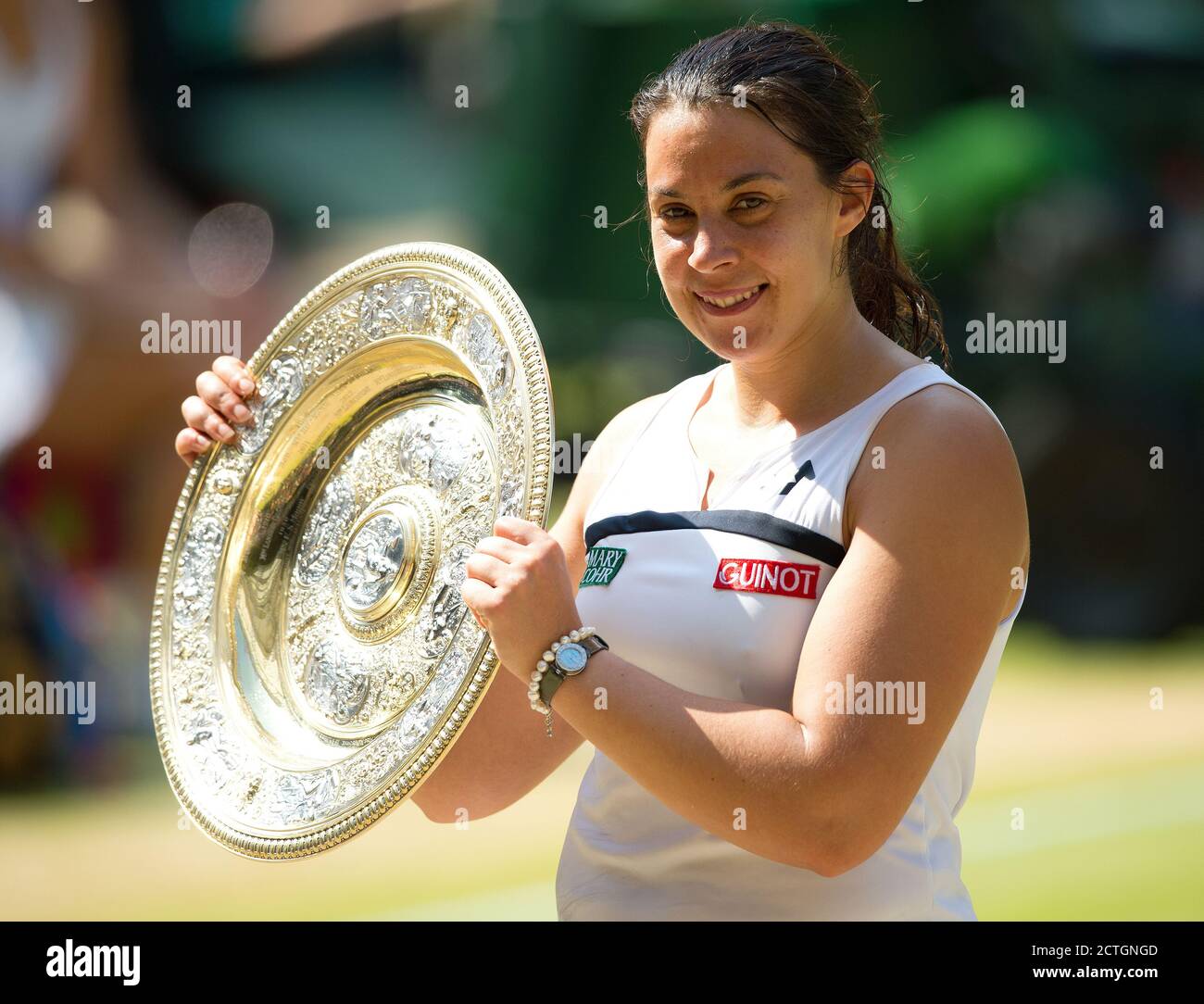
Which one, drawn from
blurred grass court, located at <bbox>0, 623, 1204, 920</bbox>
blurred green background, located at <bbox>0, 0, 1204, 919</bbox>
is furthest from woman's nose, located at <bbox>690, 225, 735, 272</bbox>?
blurred green background, located at <bbox>0, 0, 1204, 919</bbox>

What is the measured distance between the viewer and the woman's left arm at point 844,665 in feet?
4.41

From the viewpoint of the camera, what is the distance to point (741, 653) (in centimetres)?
145

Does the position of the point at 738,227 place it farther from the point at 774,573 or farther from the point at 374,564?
the point at 374,564

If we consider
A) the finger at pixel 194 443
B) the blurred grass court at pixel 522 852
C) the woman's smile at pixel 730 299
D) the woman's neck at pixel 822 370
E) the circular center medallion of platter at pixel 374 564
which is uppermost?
the finger at pixel 194 443

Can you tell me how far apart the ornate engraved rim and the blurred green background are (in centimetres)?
306

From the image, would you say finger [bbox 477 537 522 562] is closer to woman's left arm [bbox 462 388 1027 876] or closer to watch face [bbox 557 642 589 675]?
woman's left arm [bbox 462 388 1027 876]

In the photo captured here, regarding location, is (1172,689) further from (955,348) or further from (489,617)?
(489,617)

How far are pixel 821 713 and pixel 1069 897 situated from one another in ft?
13.7

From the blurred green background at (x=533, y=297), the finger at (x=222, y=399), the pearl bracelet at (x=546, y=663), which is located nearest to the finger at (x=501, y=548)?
the pearl bracelet at (x=546, y=663)

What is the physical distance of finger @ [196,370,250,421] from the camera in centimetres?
195

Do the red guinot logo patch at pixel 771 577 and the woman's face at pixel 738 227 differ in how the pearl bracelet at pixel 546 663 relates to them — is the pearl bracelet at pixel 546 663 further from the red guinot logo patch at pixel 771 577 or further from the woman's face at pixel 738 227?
the woman's face at pixel 738 227

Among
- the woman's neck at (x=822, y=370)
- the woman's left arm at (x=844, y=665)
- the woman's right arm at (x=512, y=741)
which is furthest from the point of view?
the woman's right arm at (x=512, y=741)

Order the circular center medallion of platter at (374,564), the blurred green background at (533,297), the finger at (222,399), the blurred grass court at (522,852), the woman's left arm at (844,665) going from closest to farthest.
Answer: the woman's left arm at (844,665)
the circular center medallion of platter at (374,564)
the finger at (222,399)
the blurred grass court at (522,852)
the blurred green background at (533,297)

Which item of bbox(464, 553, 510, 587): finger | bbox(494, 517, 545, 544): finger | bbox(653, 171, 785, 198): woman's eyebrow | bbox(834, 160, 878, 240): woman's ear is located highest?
bbox(834, 160, 878, 240): woman's ear
